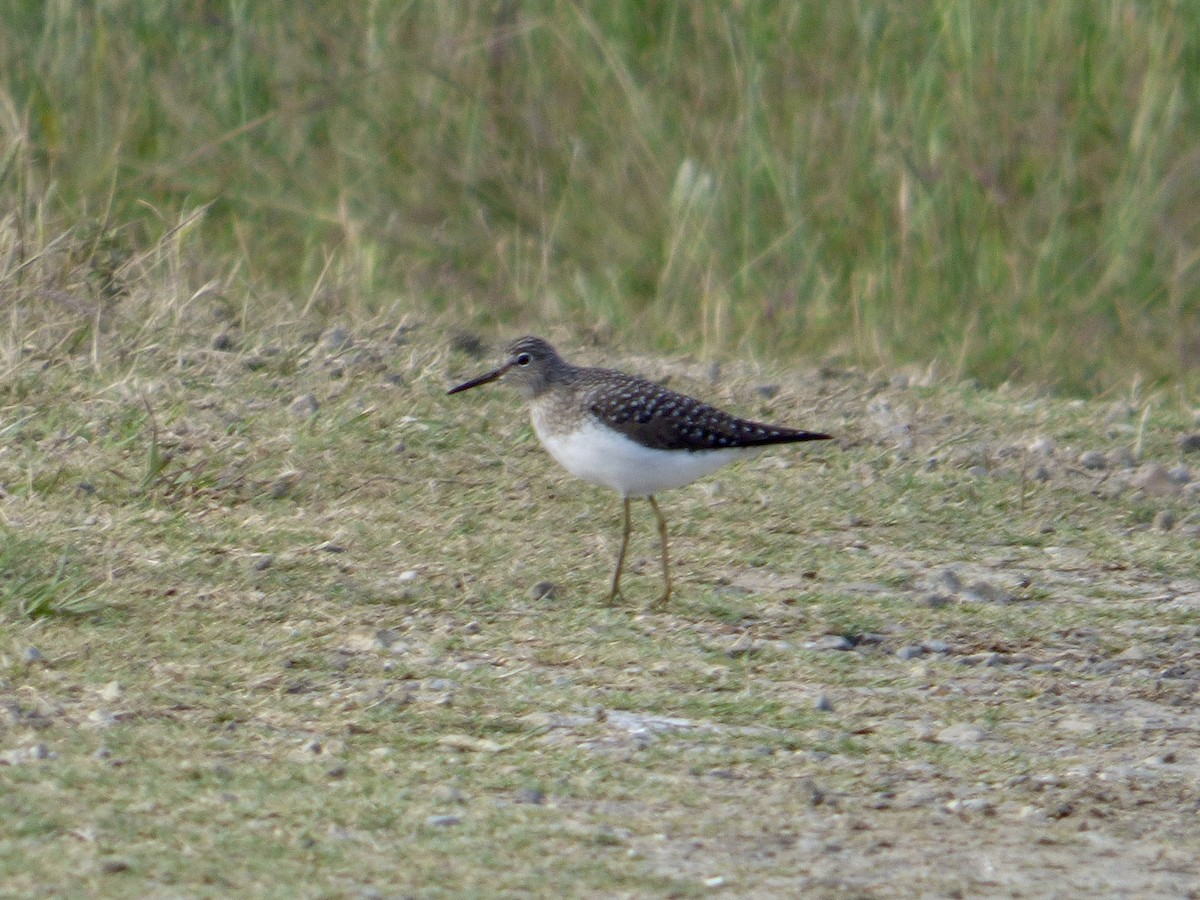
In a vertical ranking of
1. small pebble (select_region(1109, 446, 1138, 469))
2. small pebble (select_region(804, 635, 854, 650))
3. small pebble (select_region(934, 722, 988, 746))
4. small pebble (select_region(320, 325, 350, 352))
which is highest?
small pebble (select_region(934, 722, 988, 746))

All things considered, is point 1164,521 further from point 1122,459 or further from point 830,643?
point 830,643

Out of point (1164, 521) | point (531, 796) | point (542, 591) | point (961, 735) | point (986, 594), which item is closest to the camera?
point (531, 796)

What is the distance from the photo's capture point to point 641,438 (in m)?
5.01

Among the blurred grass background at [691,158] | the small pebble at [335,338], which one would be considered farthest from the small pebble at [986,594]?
the blurred grass background at [691,158]

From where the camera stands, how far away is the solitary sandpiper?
4977mm

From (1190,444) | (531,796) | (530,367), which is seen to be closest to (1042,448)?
(1190,444)

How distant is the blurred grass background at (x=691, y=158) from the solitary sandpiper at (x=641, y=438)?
109 inches

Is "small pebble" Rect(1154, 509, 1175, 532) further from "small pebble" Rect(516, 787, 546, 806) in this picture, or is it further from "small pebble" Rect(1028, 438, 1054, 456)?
"small pebble" Rect(516, 787, 546, 806)

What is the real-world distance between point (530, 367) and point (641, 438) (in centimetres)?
76

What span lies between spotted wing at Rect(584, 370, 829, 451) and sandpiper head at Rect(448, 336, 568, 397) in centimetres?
37

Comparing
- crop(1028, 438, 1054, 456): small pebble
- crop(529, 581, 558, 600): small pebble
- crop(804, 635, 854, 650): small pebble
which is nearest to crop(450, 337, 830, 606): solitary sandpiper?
crop(529, 581, 558, 600): small pebble

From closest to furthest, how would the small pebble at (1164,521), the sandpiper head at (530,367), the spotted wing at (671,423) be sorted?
the spotted wing at (671,423) < the sandpiper head at (530,367) < the small pebble at (1164,521)

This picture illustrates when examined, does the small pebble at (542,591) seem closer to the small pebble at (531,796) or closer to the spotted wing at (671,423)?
the spotted wing at (671,423)

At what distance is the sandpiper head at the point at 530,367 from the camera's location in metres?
5.59
